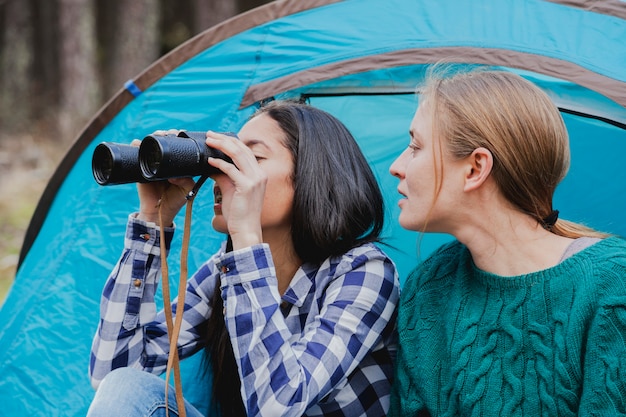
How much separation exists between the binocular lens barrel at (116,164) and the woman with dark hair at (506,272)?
0.47 m

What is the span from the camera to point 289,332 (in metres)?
1.28

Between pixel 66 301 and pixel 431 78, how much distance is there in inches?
44.7

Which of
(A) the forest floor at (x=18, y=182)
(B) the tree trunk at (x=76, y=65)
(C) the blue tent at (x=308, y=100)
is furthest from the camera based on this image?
(B) the tree trunk at (x=76, y=65)

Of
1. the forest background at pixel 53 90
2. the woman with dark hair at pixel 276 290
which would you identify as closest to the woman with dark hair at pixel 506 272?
the woman with dark hair at pixel 276 290

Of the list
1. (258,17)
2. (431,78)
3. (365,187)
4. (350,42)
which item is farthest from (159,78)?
(431,78)

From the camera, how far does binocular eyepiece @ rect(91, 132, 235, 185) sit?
4.19ft

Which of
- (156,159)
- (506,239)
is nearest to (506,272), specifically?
(506,239)

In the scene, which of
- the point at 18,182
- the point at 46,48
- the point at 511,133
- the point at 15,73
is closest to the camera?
the point at 511,133

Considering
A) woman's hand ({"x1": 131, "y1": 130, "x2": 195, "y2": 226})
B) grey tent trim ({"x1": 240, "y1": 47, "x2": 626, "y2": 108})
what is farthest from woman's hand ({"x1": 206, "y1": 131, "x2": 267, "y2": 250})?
grey tent trim ({"x1": 240, "y1": 47, "x2": 626, "y2": 108})

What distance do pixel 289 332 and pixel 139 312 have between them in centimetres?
40

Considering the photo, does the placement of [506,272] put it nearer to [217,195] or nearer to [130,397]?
[217,195]

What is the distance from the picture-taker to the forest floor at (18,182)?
378 cm

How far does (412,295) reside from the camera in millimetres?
1358

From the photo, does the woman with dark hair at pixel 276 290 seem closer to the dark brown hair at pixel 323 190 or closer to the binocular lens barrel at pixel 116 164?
the dark brown hair at pixel 323 190
